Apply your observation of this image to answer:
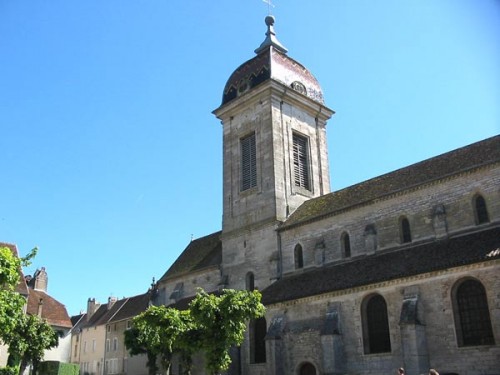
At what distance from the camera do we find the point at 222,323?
74.0ft

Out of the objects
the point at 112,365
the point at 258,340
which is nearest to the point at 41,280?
the point at 112,365

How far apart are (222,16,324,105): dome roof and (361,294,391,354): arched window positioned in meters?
17.0

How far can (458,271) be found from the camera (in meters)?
20.7

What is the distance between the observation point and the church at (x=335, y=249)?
2070cm

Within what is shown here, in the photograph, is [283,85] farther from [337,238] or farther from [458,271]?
[458,271]

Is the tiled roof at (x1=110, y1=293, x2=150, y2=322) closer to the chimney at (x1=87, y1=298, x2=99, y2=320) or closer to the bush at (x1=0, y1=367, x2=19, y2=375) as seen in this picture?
the chimney at (x1=87, y1=298, x2=99, y2=320)

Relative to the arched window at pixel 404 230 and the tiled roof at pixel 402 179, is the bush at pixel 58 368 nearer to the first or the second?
the tiled roof at pixel 402 179

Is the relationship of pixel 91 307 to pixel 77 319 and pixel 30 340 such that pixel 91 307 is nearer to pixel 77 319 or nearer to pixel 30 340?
pixel 77 319

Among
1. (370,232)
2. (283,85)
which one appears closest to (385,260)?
(370,232)

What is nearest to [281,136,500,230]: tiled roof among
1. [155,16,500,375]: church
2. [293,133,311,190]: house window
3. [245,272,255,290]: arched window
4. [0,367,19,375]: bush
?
[155,16,500,375]: church

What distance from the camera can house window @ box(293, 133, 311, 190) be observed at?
3519 centimetres

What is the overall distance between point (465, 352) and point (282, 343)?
909 centimetres

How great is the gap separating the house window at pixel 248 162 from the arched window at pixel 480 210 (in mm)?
14689

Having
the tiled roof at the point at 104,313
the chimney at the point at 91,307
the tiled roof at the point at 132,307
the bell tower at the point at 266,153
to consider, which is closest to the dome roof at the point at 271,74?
the bell tower at the point at 266,153
